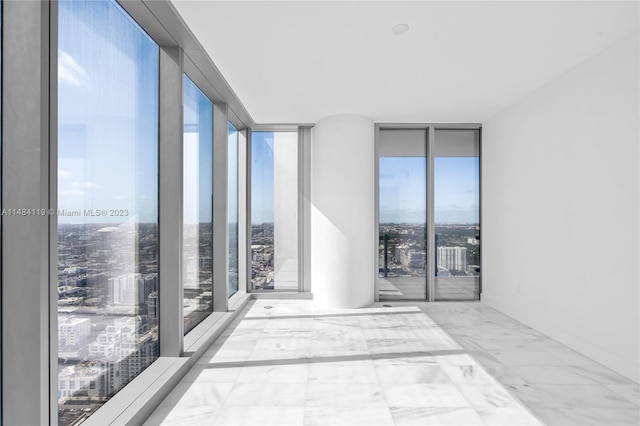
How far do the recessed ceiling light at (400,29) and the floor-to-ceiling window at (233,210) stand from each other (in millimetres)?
2884

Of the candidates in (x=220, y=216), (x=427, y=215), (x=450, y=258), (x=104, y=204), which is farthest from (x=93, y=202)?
(x=450, y=258)

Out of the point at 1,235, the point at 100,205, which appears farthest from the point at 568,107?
the point at 1,235

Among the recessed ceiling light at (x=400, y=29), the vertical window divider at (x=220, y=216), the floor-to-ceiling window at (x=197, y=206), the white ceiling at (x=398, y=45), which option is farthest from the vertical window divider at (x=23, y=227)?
the vertical window divider at (x=220, y=216)

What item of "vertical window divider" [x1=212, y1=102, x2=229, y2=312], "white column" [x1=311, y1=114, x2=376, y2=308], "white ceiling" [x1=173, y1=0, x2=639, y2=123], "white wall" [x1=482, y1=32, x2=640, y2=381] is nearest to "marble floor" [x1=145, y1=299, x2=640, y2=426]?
"white wall" [x1=482, y1=32, x2=640, y2=381]

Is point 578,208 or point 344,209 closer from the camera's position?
point 578,208

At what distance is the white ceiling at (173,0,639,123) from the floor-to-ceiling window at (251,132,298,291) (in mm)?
1231

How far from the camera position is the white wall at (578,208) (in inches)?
108

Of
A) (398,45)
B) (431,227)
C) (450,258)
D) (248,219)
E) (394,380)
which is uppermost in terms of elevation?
(398,45)

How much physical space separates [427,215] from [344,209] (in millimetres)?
1458

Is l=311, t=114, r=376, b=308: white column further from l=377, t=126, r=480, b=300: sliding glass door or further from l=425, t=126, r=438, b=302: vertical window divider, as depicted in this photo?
l=425, t=126, r=438, b=302: vertical window divider

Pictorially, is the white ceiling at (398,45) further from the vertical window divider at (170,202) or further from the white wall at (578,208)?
the vertical window divider at (170,202)

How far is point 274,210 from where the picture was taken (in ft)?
17.7

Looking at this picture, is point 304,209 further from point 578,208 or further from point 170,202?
point 578,208

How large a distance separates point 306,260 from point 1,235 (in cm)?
422
